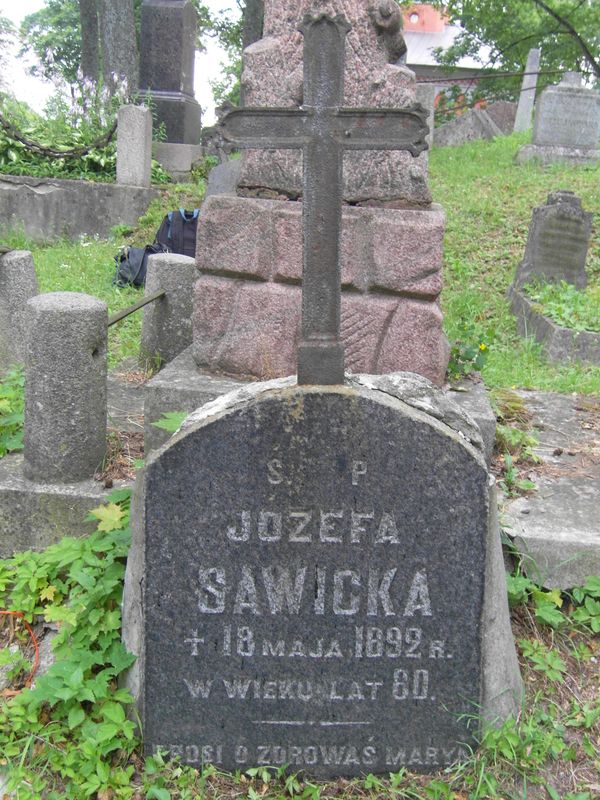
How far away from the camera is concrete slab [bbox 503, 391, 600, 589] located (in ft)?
9.69

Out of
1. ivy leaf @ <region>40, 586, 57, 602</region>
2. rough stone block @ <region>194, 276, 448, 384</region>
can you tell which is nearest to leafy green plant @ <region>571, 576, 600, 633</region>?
rough stone block @ <region>194, 276, 448, 384</region>

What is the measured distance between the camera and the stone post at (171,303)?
14.8 feet

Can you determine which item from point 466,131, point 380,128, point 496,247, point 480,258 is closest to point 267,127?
point 380,128

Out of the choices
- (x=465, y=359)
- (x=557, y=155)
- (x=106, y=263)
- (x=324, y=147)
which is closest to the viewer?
(x=324, y=147)

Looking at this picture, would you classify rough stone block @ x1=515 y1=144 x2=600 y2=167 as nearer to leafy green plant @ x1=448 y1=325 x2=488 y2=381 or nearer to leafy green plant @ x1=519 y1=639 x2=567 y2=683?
leafy green plant @ x1=448 y1=325 x2=488 y2=381

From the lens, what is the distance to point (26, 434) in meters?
3.26

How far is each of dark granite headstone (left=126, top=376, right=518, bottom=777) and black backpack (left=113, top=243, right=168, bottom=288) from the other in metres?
5.62

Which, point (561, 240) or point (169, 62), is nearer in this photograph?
point (561, 240)

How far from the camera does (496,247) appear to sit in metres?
9.80

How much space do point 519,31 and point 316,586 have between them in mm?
21226

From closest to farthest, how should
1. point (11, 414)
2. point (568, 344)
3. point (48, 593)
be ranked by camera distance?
1. point (48, 593)
2. point (11, 414)
3. point (568, 344)

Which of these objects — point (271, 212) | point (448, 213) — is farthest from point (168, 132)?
point (271, 212)

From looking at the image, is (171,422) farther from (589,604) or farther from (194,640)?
(589,604)

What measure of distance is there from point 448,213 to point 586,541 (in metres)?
8.32
